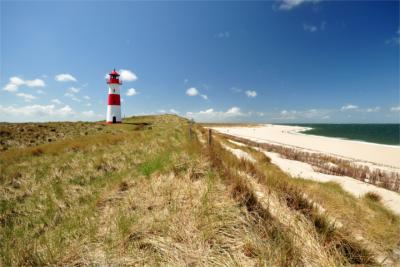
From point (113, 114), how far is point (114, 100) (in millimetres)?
3137

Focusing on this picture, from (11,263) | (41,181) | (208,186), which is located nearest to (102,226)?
(11,263)

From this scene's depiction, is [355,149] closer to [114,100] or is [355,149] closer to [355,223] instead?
[355,223]

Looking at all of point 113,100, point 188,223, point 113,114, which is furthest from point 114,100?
point 188,223

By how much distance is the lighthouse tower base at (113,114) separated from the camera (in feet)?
121

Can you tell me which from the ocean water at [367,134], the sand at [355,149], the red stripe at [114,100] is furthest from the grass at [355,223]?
the red stripe at [114,100]

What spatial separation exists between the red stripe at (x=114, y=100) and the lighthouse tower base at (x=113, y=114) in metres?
0.65

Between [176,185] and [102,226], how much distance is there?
186 centimetres

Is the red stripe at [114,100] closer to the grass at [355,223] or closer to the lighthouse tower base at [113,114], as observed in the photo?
the lighthouse tower base at [113,114]

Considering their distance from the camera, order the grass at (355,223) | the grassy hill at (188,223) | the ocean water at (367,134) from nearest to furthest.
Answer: the grassy hill at (188,223)
the grass at (355,223)
the ocean water at (367,134)

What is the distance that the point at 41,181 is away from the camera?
6.89m

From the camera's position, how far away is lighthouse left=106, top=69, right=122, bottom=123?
37.4 m

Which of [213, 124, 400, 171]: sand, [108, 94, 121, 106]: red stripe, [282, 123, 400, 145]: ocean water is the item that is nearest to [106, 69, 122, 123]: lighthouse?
[108, 94, 121, 106]: red stripe

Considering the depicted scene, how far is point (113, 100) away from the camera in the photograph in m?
37.8

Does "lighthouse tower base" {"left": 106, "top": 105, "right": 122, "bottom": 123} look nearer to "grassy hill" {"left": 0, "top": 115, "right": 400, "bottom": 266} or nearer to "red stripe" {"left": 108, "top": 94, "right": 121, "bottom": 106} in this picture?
"red stripe" {"left": 108, "top": 94, "right": 121, "bottom": 106}
